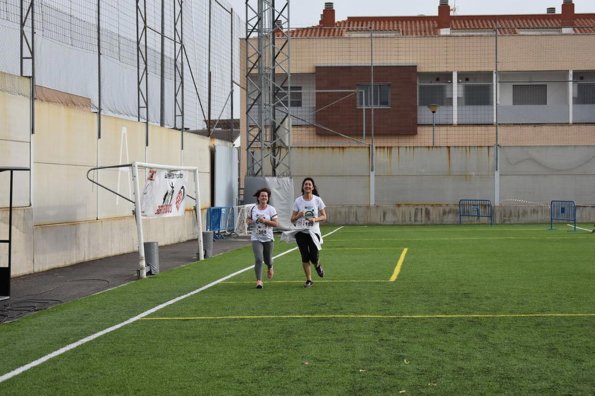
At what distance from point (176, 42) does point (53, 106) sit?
10.5 m

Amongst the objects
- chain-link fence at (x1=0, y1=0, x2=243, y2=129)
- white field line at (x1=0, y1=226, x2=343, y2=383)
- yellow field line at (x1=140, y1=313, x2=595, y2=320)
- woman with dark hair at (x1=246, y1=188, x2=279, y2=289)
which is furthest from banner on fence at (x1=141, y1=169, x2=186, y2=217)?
yellow field line at (x1=140, y1=313, x2=595, y2=320)

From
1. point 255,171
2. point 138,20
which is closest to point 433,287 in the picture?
point 138,20

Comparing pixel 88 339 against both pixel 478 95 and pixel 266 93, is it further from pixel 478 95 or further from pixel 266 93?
pixel 478 95

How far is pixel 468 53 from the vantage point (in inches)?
2105

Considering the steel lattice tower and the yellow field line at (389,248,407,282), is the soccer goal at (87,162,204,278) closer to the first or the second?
the yellow field line at (389,248,407,282)

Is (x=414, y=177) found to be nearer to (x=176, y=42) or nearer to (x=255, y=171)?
(x=255, y=171)

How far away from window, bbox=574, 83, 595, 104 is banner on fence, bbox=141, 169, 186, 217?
3535cm

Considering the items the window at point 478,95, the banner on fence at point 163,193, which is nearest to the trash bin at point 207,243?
the banner on fence at point 163,193

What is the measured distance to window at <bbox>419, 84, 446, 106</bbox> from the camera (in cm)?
5475

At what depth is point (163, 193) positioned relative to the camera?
22.6 metres

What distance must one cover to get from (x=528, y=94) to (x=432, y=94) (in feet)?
16.8

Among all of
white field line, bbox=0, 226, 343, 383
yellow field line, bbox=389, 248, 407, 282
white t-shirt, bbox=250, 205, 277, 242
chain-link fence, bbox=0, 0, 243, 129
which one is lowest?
white field line, bbox=0, 226, 343, 383

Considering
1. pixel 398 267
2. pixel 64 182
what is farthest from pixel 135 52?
pixel 398 267

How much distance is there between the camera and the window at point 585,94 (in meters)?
54.3
